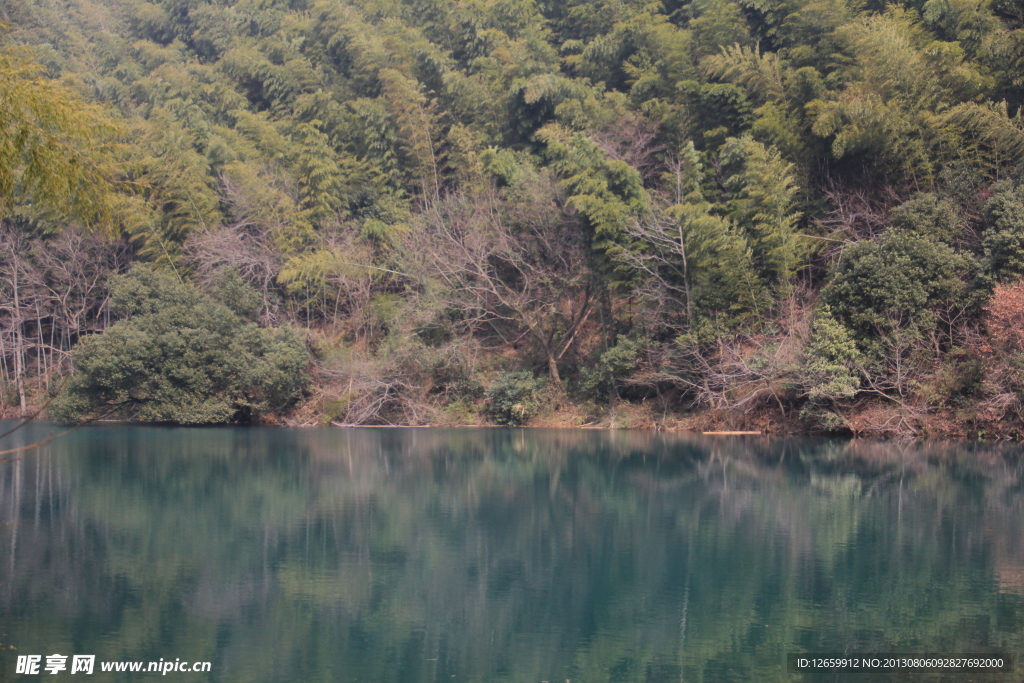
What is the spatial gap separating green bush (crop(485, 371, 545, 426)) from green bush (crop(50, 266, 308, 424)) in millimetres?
6178

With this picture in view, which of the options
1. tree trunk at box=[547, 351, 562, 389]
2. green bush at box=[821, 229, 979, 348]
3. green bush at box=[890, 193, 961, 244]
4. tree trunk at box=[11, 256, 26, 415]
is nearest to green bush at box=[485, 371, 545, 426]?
tree trunk at box=[547, 351, 562, 389]

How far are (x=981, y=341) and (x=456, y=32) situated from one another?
2187cm

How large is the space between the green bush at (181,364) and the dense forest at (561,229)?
0.31ft

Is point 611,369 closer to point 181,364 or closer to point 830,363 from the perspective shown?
point 830,363

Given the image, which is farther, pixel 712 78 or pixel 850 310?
pixel 712 78

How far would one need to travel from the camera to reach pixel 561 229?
84.9 feet

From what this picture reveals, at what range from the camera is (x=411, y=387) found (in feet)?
85.6

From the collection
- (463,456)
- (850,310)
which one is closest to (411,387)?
(463,456)

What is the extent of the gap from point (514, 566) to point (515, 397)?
16.0 meters

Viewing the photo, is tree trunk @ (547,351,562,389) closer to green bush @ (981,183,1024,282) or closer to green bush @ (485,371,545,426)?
green bush @ (485,371,545,426)

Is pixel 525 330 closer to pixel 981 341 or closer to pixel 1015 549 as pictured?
pixel 981 341

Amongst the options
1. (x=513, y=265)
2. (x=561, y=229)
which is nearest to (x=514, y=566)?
(x=561, y=229)

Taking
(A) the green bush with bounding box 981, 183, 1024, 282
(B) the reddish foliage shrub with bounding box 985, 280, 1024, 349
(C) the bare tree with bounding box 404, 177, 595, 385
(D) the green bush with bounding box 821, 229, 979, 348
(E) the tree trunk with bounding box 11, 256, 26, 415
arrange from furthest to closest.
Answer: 1. (E) the tree trunk with bounding box 11, 256, 26, 415
2. (C) the bare tree with bounding box 404, 177, 595, 385
3. (D) the green bush with bounding box 821, 229, 979, 348
4. (A) the green bush with bounding box 981, 183, 1024, 282
5. (B) the reddish foliage shrub with bounding box 985, 280, 1024, 349

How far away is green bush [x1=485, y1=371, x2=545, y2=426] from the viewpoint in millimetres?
25016
